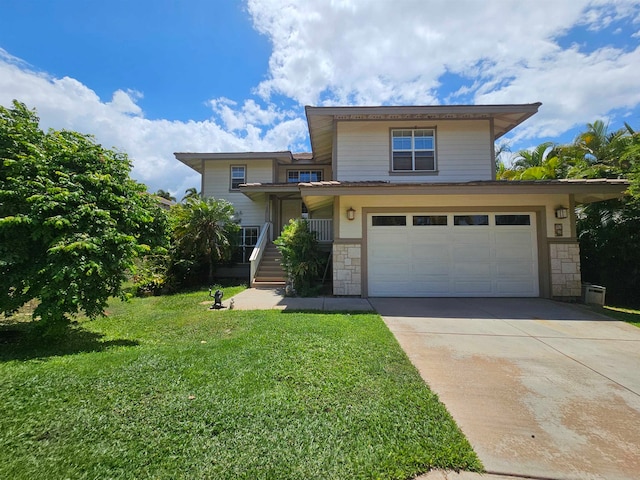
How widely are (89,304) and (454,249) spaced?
885 cm

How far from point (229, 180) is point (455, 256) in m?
11.9

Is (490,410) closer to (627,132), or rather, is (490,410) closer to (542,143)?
(542,143)

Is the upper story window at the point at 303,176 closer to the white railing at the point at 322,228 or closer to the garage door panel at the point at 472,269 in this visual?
the white railing at the point at 322,228

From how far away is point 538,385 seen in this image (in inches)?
129

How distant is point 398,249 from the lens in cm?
873

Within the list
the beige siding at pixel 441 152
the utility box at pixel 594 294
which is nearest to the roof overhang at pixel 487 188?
the beige siding at pixel 441 152

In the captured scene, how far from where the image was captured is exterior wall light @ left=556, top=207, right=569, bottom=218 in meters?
8.34

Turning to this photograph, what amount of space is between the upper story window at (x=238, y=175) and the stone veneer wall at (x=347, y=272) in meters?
8.94

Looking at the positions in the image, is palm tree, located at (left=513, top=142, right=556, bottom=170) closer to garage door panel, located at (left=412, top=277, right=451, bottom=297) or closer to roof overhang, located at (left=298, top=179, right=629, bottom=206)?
roof overhang, located at (left=298, top=179, right=629, bottom=206)

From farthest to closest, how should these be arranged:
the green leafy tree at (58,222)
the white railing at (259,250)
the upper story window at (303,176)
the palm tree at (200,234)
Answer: the upper story window at (303,176), the white railing at (259,250), the palm tree at (200,234), the green leafy tree at (58,222)

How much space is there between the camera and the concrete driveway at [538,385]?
2.14 meters

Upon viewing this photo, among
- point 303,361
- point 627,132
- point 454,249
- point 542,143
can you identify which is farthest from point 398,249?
point 627,132

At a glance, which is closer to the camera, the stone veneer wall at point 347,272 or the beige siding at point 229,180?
the stone veneer wall at point 347,272

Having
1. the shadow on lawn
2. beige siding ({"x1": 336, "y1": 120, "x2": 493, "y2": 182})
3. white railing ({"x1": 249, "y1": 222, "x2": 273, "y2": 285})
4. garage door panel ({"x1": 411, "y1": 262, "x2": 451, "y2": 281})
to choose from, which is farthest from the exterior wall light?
the shadow on lawn
